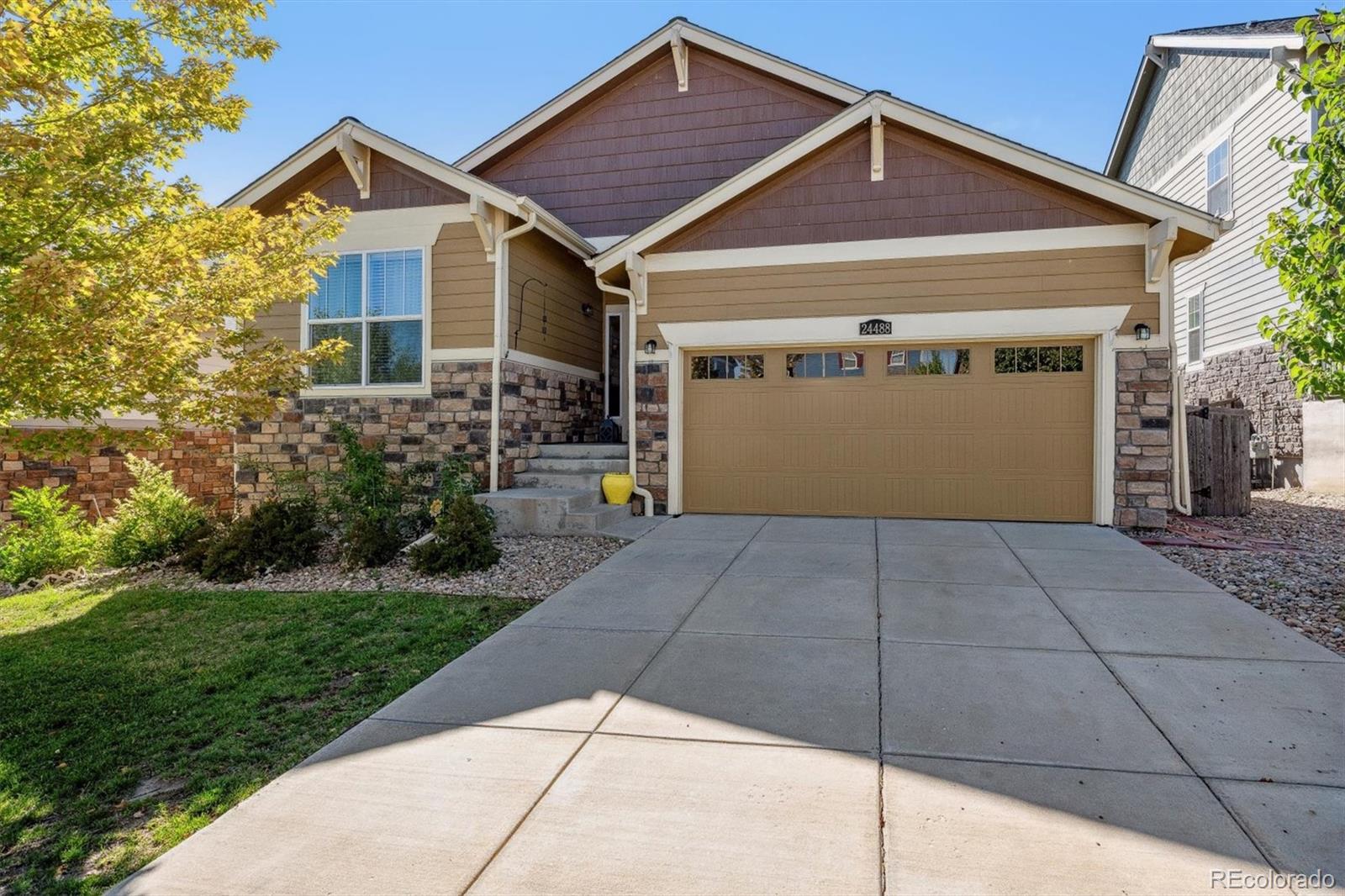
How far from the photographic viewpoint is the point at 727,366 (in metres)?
9.02

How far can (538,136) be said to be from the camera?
40.2ft

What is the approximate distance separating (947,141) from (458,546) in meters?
6.96

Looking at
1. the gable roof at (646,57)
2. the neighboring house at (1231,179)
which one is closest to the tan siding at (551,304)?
the gable roof at (646,57)

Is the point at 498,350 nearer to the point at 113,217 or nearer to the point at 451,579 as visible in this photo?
the point at 451,579

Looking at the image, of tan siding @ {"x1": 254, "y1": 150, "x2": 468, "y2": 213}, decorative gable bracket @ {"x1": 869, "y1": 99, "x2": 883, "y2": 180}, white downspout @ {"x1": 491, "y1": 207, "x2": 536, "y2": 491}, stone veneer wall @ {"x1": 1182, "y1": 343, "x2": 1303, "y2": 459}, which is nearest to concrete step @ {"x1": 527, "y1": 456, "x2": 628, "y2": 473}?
white downspout @ {"x1": 491, "y1": 207, "x2": 536, "y2": 491}

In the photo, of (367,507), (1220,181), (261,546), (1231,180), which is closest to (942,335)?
(367,507)

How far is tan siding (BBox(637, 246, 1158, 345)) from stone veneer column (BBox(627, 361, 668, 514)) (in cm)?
50

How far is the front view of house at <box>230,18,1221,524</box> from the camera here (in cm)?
786

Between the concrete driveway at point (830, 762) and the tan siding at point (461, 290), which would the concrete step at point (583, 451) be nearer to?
the tan siding at point (461, 290)

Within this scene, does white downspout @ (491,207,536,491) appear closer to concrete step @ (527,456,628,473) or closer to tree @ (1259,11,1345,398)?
concrete step @ (527,456,628,473)

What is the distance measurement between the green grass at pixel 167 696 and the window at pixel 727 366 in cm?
451

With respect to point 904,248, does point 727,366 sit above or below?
below

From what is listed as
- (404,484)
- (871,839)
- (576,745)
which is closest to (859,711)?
(871,839)

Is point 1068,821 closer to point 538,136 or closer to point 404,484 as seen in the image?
point 404,484
